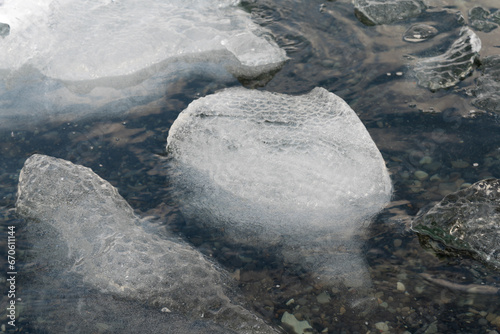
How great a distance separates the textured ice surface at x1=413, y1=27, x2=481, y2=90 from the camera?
129 inches

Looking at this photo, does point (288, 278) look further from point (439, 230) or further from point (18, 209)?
point (18, 209)

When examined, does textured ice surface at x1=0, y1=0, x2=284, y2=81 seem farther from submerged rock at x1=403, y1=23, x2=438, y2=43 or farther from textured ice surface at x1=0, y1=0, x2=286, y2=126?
submerged rock at x1=403, y1=23, x2=438, y2=43

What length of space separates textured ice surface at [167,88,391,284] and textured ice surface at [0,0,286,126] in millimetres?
684

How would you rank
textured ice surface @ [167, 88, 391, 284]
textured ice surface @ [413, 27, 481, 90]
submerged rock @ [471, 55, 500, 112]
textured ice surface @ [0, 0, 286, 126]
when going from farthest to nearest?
1. textured ice surface @ [0, 0, 286, 126]
2. textured ice surface @ [413, 27, 481, 90]
3. submerged rock @ [471, 55, 500, 112]
4. textured ice surface @ [167, 88, 391, 284]

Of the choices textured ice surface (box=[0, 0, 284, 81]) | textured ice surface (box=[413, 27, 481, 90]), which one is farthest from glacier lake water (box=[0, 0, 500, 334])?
textured ice surface (box=[0, 0, 284, 81])

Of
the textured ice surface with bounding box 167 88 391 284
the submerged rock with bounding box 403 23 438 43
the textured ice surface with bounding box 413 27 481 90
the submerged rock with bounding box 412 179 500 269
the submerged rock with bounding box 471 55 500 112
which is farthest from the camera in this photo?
the submerged rock with bounding box 403 23 438 43

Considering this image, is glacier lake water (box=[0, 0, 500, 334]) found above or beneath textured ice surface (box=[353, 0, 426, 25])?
beneath

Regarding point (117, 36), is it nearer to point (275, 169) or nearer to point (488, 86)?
point (275, 169)

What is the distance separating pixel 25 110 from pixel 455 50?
10.4 ft

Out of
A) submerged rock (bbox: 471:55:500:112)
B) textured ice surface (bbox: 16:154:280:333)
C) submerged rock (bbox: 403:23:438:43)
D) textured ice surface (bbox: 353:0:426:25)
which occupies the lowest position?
textured ice surface (bbox: 16:154:280:333)

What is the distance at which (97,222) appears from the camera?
2547 millimetres

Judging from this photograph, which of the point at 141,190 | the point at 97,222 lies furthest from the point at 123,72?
the point at 97,222

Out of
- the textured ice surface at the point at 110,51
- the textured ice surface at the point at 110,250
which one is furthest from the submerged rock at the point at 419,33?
the textured ice surface at the point at 110,250

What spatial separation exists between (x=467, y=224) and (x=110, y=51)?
2.76 meters
